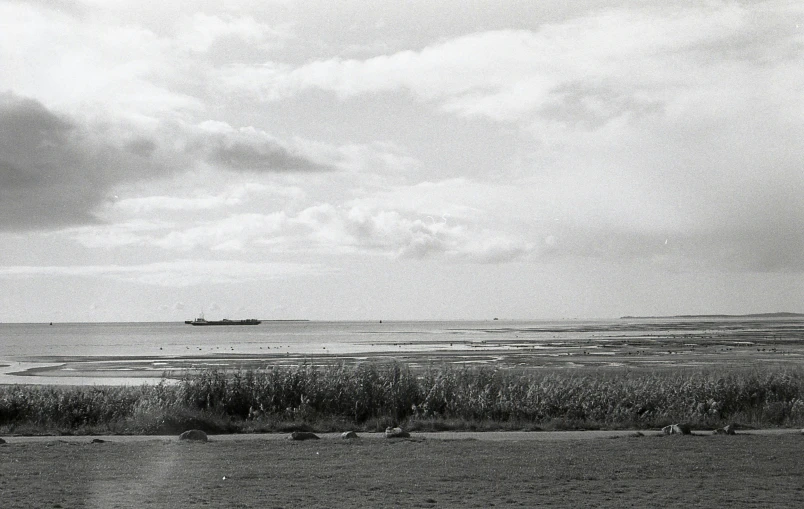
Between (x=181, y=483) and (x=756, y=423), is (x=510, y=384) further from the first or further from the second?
(x=181, y=483)

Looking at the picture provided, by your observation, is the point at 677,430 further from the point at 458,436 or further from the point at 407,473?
the point at 407,473

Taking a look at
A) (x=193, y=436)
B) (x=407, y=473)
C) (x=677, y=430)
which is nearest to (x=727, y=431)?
(x=677, y=430)

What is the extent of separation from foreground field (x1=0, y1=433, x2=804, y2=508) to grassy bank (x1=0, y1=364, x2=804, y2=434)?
3.87 m

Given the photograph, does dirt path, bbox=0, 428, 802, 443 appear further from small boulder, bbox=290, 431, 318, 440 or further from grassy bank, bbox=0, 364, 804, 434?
grassy bank, bbox=0, 364, 804, 434

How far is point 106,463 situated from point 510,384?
13.6 meters

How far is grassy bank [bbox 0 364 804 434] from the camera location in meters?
22.2

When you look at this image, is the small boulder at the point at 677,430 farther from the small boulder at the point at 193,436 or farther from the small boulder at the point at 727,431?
the small boulder at the point at 193,436

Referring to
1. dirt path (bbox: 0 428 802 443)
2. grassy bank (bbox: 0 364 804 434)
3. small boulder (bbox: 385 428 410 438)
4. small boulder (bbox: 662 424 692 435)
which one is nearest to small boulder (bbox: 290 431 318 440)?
dirt path (bbox: 0 428 802 443)

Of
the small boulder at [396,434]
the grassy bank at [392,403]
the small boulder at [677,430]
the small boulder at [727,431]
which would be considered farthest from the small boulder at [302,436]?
the small boulder at [727,431]

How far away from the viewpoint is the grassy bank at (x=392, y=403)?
72.8 feet

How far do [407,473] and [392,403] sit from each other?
1050 cm

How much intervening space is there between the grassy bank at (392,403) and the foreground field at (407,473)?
12.7ft

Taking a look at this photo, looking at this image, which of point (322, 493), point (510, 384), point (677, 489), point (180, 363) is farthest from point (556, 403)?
point (180, 363)

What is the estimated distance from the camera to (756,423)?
2253 cm
